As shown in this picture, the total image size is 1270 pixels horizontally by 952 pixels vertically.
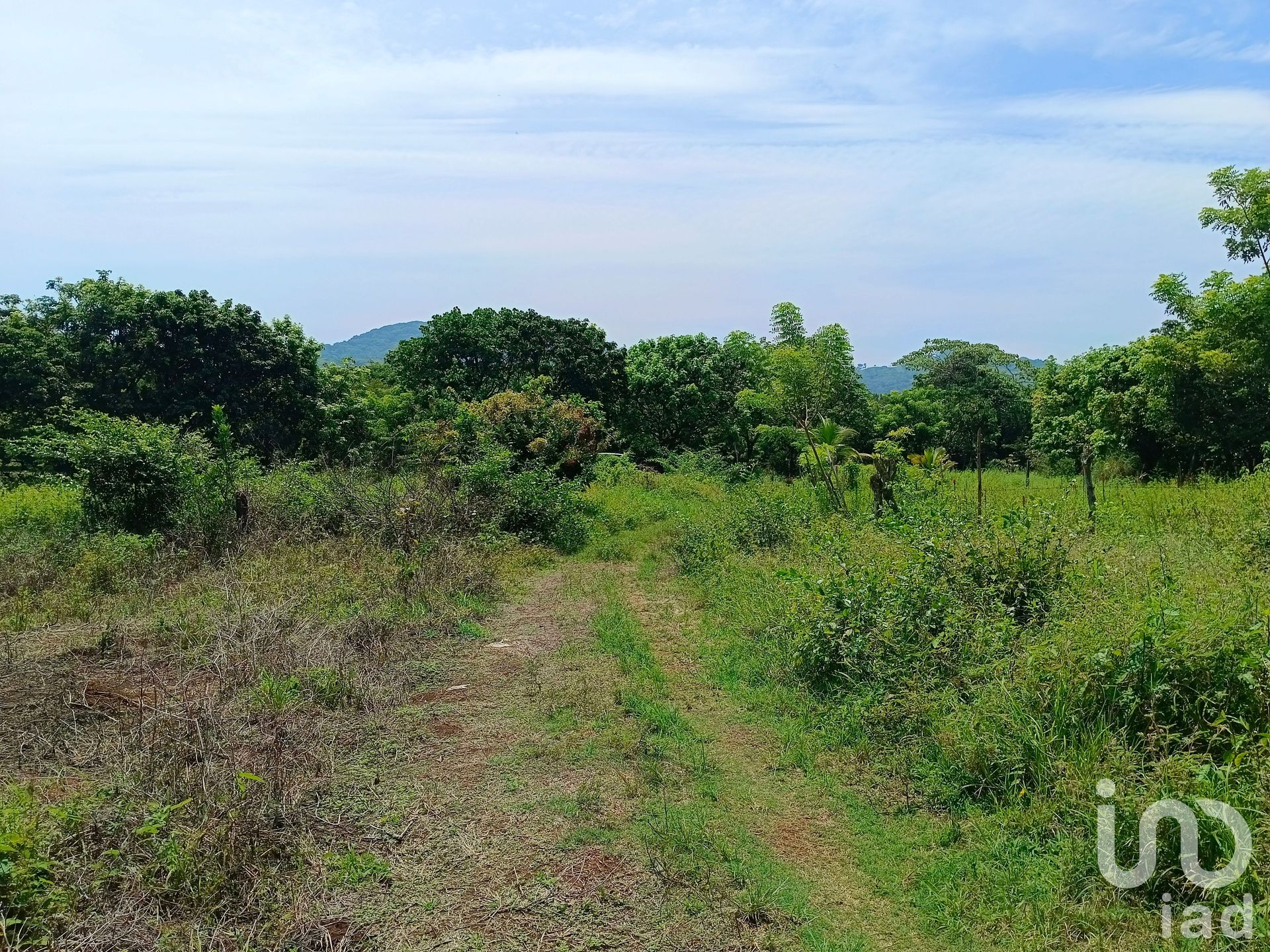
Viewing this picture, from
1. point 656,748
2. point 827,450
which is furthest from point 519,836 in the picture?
point 827,450

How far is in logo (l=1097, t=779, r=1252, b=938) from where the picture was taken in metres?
3.19

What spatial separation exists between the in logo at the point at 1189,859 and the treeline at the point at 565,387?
835 cm

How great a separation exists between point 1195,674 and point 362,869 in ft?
15.2

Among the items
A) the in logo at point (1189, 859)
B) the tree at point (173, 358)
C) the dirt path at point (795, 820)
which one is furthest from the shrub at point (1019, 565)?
the tree at point (173, 358)

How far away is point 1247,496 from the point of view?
9.74 meters

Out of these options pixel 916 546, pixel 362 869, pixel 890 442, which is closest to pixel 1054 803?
pixel 916 546

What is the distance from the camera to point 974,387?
36188mm

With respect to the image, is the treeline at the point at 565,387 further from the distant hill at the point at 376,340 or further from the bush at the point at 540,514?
the distant hill at the point at 376,340

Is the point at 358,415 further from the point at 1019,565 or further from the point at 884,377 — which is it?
the point at 884,377

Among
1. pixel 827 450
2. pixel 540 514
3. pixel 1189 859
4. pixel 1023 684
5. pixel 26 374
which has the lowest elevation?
pixel 1189 859

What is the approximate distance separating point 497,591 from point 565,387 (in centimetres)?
1553

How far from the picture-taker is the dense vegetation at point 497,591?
3.94 meters

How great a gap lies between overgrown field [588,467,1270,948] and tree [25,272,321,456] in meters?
16.0

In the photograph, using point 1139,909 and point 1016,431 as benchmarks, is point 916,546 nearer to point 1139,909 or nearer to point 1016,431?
point 1139,909
